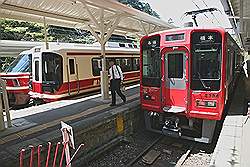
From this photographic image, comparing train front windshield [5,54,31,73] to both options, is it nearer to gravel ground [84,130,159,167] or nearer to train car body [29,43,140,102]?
train car body [29,43,140,102]

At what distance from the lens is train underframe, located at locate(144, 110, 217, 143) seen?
218 inches

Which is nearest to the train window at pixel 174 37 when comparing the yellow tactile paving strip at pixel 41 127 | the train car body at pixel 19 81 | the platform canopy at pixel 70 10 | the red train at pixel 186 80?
the red train at pixel 186 80

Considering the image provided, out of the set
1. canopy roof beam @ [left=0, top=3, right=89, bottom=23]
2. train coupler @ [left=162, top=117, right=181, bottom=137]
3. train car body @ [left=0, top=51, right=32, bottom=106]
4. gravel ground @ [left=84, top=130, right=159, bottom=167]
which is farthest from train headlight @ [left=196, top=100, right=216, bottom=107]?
train car body @ [left=0, top=51, right=32, bottom=106]

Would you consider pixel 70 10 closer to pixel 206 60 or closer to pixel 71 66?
pixel 71 66

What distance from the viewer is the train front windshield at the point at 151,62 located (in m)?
6.13

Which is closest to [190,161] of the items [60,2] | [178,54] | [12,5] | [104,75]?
[178,54]

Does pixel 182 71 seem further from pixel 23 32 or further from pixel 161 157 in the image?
pixel 23 32

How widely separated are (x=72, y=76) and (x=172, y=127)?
4526 mm

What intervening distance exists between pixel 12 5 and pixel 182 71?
5.17 meters

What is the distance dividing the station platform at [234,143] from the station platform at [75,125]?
2.72m

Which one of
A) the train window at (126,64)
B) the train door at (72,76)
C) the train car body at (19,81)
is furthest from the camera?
the train window at (126,64)

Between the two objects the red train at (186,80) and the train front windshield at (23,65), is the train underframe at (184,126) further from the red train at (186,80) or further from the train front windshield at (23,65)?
the train front windshield at (23,65)

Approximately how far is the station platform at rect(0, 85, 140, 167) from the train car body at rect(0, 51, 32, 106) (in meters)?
2.34

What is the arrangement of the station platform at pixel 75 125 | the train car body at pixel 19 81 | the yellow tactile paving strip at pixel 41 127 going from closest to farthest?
the station platform at pixel 75 125 < the yellow tactile paving strip at pixel 41 127 < the train car body at pixel 19 81
